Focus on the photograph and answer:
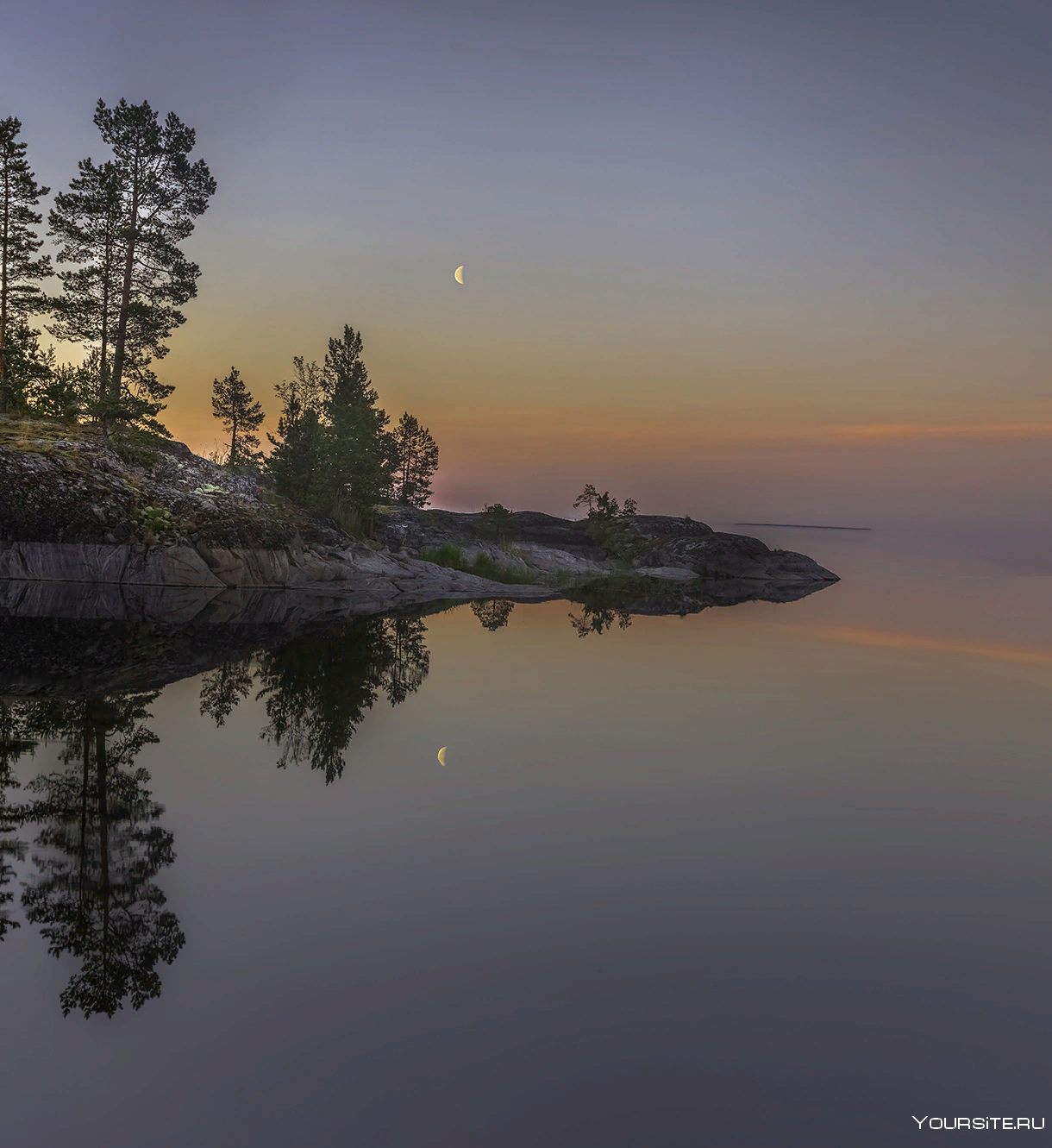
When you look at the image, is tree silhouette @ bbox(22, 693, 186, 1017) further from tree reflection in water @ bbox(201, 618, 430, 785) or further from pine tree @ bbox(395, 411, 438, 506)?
pine tree @ bbox(395, 411, 438, 506)

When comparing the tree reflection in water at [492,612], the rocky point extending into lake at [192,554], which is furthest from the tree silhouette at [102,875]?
the tree reflection in water at [492,612]

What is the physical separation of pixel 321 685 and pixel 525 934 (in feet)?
26.1

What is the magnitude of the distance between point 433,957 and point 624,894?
1.62 meters

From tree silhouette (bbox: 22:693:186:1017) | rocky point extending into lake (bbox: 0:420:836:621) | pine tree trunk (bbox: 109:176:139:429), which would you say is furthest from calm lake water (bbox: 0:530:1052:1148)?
pine tree trunk (bbox: 109:176:139:429)

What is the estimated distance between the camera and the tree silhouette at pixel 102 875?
4375 millimetres

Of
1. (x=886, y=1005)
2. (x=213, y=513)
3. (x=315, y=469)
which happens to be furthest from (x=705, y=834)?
(x=315, y=469)

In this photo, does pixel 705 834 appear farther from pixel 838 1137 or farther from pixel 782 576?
pixel 782 576

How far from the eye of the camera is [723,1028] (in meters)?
4.07

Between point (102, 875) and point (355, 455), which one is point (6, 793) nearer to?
point (102, 875)

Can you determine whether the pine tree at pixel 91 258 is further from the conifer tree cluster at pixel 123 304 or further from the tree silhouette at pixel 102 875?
the tree silhouette at pixel 102 875

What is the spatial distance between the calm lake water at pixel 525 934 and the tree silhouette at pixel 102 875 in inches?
1.1

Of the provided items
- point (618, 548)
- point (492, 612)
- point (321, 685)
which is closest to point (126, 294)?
point (492, 612)

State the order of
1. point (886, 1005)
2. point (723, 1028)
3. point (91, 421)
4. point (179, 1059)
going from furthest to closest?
point (91, 421)
point (886, 1005)
point (723, 1028)
point (179, 1059)

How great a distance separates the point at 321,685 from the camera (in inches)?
479
